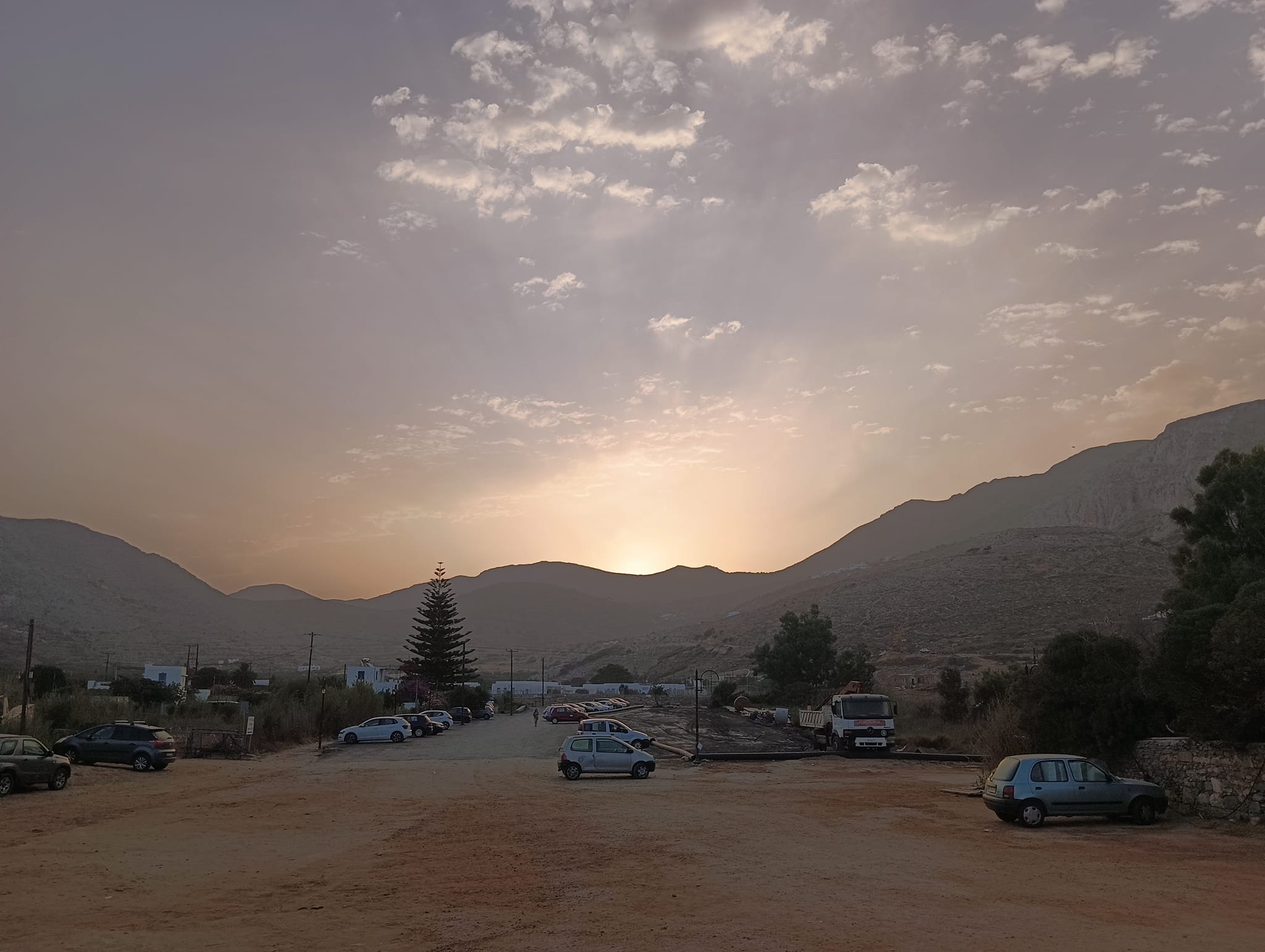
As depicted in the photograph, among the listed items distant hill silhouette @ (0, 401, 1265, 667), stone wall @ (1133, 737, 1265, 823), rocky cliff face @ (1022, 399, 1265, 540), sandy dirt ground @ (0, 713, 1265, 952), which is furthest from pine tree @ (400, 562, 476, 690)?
rocky cliff face @ (1022, 399, 1265, 540)

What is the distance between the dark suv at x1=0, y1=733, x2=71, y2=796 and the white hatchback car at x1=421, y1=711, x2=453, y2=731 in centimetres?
3547

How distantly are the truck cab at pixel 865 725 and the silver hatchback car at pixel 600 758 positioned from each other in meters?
13.3

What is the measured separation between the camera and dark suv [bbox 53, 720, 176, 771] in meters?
33.2

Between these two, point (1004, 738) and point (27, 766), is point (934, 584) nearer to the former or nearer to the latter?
point (1004, 738)

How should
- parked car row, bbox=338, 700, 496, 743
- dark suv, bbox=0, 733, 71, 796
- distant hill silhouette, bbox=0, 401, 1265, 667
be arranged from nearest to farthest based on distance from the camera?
1. dark suv, bbox=0, 733, 71, 796
2. parked car row, bbox=338, 700, 496, 743
3. distant hill silhouette, bbox=0, 401, 1265, 667

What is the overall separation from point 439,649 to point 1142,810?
87338 millimetres

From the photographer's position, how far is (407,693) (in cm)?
8850

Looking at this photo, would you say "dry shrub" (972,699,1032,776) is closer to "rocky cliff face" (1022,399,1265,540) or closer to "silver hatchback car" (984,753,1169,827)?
"silver hatchback car" (984,753,1169,827)

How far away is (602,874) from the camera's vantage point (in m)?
14.4

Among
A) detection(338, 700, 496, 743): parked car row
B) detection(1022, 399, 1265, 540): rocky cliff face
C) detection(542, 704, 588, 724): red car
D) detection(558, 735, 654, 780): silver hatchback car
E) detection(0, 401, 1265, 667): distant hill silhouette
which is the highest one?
detection(1022, 399, 1265, 540): rocky cliff face

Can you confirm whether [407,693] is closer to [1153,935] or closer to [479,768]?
[479,768]

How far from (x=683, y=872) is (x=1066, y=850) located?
291 inches

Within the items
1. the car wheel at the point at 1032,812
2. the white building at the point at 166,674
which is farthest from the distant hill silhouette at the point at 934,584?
the car wheel at the point at 1032,812

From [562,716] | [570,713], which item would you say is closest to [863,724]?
[570,713]
